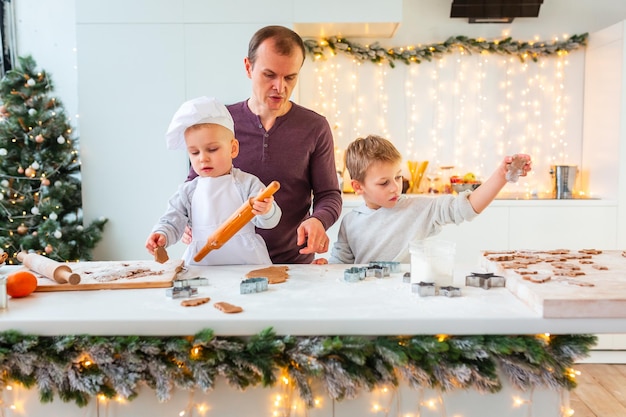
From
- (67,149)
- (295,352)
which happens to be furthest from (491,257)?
(67,149)

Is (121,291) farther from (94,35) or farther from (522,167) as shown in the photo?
(94,35)

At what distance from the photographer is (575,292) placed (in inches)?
43.6

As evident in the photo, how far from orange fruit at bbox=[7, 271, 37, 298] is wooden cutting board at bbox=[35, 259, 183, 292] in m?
0.06

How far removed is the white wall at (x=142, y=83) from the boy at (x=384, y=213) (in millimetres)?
1674

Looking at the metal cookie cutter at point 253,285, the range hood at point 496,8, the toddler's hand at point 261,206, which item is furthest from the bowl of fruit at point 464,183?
the metal cookie cutter at point 253,285

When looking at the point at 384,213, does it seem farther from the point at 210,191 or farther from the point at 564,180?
the point at 564,180

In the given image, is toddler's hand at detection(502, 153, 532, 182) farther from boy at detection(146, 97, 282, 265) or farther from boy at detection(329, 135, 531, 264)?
boy at detection(146, 97, 282, 265)

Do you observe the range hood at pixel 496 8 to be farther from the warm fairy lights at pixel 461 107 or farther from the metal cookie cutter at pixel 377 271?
the metal cookie cutter at pixel 377 271

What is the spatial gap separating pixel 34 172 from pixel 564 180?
11.0 feet

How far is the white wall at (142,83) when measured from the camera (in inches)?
130

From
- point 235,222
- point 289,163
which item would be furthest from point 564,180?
point 235,222

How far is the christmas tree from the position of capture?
3.46 metres

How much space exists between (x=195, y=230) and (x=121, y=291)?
0.45 metres

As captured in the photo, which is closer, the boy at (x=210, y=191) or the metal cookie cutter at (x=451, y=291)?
the metal cookie cutter at (x=451, y=291)
